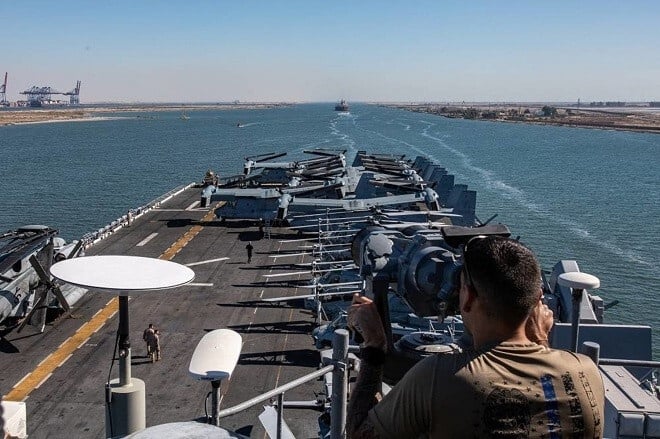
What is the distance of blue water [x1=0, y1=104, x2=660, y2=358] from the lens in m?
46.8

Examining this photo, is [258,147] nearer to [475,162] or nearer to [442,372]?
[475,162]

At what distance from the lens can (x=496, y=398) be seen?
2.95m

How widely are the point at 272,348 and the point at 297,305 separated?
5.41m

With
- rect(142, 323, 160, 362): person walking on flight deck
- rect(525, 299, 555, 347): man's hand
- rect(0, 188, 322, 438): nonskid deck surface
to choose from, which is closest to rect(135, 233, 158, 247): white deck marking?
rect(0, 188, 322, 438): nonskid deck surface

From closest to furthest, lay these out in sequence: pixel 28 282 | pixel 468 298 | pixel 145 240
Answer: pixel 468 298 < pixel 28 282 < pixel 145 240

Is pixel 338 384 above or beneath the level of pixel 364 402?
beneath

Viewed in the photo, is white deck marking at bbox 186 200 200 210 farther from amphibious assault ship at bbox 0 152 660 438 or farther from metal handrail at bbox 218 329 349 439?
metal handrail at bbox 218 329 349 439

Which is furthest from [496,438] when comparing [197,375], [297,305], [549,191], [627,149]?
[627,149]

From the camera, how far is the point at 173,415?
60.2ft

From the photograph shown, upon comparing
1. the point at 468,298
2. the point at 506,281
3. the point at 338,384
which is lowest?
the point at 338,384

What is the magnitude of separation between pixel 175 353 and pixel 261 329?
3901 mm

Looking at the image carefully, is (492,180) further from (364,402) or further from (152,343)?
(364,402)

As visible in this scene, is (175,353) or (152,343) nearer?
(152,343)

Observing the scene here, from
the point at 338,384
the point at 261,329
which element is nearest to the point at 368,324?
the point at 338,384
